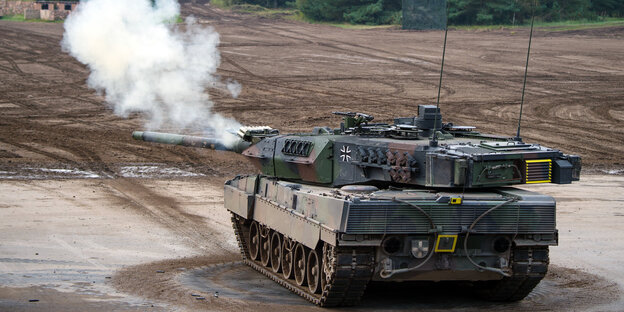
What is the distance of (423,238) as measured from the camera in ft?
45.0

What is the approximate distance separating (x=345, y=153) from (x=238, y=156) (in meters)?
13.6

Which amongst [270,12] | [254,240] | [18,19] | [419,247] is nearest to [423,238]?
[419,247]

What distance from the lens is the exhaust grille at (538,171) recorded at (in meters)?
14.4

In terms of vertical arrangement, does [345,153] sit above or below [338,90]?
above

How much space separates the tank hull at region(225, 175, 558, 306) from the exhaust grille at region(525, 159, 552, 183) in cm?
28

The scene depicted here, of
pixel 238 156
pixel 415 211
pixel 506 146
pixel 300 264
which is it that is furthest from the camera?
pixel 238 156

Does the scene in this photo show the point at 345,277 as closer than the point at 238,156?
Yes

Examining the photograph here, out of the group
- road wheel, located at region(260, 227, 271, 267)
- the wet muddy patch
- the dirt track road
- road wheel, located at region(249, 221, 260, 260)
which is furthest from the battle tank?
road wheel, located at region(249, 221, 260, 260)

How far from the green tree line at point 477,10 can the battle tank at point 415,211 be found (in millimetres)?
38406

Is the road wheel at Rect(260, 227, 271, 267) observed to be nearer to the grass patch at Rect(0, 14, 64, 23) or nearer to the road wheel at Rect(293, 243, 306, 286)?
the road wheel at Rect(293, 243, 306, 286)

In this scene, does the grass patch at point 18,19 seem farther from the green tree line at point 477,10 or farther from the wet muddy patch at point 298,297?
the wet muddy patch at point 298,297

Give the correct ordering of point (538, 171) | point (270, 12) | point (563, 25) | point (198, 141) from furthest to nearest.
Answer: point (270, 12) < point (563, 25) < point (198, 141) < point (538, 171)

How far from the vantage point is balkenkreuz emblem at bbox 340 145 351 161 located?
15.4m

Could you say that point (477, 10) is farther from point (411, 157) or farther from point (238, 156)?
point (411, 157)
